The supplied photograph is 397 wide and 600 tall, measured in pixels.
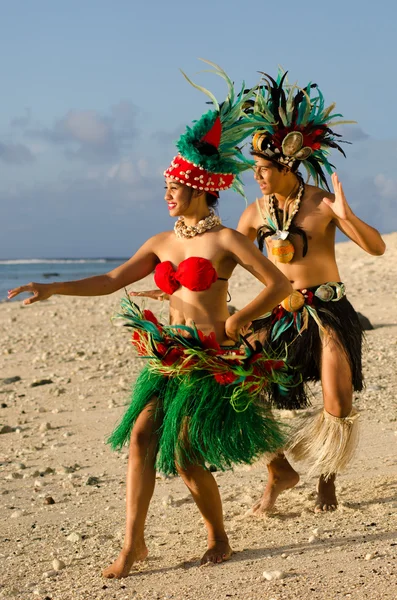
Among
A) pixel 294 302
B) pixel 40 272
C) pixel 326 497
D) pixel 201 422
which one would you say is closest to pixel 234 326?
pixel 201 422

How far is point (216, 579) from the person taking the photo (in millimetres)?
4109

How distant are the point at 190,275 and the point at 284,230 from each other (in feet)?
4.02

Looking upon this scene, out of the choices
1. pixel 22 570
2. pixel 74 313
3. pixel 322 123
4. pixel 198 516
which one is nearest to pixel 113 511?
pixel 198 516

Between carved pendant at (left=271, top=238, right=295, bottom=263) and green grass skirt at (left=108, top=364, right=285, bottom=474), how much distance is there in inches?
49.2

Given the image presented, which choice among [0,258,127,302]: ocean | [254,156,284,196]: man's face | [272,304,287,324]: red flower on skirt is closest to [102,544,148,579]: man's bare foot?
[272,304,287,324]: red flower on skirt

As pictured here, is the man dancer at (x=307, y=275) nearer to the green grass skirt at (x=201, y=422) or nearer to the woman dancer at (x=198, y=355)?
the woman dancer at (x=198, y=355)

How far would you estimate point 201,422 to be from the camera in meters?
4.22

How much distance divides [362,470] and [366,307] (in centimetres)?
807

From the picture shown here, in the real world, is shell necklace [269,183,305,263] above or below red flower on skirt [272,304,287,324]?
above

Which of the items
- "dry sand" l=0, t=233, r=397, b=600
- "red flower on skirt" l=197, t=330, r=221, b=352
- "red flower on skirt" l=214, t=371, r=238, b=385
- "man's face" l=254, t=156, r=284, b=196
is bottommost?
"dry sand" l=0, t=233, r=397, b=600

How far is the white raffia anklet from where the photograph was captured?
513cm

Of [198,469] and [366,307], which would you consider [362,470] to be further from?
[366,307]

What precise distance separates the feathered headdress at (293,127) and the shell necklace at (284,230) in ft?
0.72

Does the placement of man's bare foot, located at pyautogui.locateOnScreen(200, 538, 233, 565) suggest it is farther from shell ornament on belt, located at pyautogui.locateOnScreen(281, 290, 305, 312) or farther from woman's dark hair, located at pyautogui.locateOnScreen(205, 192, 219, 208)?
woman's dark hair, located at pyautogui.locateOnScreen(205, 192, 219, 208)
